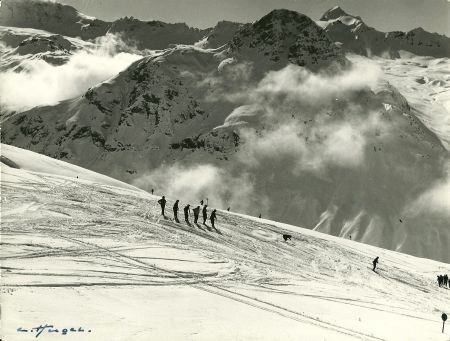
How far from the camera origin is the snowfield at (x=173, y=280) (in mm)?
20609

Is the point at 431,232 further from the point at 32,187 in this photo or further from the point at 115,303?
the point at 115,303

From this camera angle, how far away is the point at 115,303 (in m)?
22.2

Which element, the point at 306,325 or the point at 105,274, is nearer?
the point at 306,325

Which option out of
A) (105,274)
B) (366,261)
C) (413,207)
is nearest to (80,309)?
(105,274)

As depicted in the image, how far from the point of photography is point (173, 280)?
27.3 meters

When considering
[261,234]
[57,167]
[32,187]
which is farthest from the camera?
→ [57,167]

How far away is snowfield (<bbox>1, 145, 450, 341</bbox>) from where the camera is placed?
67.6 feet

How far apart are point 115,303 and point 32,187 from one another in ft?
83.1
